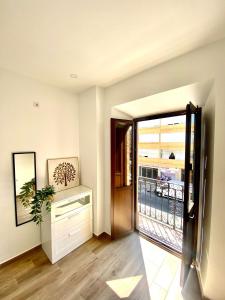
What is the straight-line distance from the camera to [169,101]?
6.32ft

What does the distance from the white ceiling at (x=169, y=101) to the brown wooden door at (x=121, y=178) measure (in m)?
0.26

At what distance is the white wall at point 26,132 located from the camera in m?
1.91

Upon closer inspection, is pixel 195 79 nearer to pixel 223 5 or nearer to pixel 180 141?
pixel 223 5

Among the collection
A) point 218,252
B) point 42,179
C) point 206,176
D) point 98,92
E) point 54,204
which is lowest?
point 218,252

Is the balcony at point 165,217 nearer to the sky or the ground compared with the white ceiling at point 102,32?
nearer to the ground

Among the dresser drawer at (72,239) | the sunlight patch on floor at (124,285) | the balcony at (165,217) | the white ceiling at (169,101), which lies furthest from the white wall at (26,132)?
the balcony at (165,217)

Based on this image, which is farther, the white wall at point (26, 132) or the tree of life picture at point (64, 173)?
the tree of life picture at point (64, 173)

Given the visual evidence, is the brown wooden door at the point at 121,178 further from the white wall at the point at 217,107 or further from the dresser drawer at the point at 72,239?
the white wall at the point at 217,107

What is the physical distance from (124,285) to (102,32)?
261cm

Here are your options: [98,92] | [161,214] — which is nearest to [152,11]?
[98,92]

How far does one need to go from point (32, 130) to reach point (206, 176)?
241cm

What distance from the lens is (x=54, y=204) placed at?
1.98 meters

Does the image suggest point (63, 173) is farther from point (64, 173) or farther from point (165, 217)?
point (165, 217)

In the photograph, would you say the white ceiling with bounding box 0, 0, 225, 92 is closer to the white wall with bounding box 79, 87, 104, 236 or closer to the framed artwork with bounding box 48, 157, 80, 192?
the white wall with bounding box 79, 87, 104, 236
